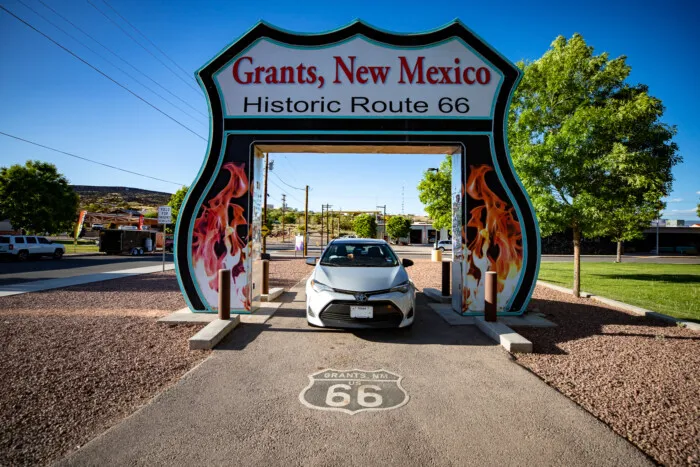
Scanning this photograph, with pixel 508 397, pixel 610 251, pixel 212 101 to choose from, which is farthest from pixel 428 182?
pixel 610 251

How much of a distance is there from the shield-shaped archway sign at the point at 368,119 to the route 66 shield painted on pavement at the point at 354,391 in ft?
11.4

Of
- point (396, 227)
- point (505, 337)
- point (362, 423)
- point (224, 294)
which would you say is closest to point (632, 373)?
point (505, 337)

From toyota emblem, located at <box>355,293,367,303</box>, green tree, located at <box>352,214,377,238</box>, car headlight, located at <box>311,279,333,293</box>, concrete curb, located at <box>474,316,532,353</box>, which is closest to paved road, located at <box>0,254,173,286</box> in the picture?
car headlight, located at <box>311,279,333,293</box>

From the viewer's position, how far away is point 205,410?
3354 millimetres

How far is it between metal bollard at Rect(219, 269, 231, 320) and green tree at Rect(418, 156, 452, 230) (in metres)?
17.4

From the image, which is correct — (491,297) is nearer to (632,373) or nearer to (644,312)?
(632,373)

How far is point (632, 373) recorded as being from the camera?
432 cm

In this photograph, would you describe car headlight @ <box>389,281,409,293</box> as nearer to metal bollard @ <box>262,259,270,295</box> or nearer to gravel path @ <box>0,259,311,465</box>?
gravel path @ <box>0,259,311,465</box>

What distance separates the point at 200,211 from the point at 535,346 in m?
6.49

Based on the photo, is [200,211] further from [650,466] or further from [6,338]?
[650,466]

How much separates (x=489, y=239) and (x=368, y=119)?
343 cm

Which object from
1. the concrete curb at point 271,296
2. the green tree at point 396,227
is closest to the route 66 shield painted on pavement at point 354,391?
the concrete curb at point 271,296

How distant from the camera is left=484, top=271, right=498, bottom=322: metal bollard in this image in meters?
6.45

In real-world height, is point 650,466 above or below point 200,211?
below
